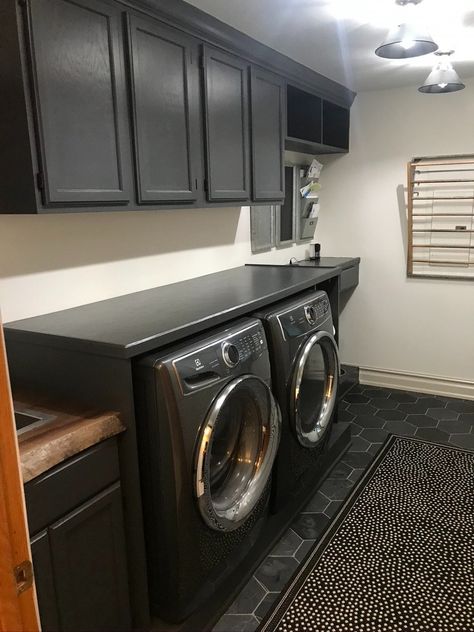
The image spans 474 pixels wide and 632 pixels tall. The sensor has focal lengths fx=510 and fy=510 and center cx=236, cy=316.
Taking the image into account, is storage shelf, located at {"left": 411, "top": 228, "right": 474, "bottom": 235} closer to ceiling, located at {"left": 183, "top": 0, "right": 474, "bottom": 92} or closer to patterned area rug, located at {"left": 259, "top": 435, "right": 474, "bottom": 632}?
ceiling, located at {"left": 183, "top": 0, "right": 474, "bottom": 92}

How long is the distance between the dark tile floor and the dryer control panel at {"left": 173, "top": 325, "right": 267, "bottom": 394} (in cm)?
92

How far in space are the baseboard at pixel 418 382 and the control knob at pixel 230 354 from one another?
2631mm

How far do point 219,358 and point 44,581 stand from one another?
84 cm

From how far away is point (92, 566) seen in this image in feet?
4.98

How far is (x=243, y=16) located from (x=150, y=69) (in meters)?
0.54

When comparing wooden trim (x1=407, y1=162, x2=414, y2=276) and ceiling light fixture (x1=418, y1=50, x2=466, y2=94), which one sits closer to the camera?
ceiling light fixture (x1=418, y1=50, x2=466, y2=94)

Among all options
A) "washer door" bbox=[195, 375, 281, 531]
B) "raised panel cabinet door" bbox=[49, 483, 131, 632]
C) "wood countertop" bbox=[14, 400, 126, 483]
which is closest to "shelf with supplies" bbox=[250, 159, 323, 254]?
"washer door" bbox=[195, 375, 281, 531]

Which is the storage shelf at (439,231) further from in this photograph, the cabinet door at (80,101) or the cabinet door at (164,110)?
the cabinet door at (80,101)

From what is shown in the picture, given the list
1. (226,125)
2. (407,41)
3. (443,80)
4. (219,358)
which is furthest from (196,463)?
(443,80)

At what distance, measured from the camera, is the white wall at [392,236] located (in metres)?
3.69

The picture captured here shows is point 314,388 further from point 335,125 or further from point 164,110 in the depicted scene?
point 335,125

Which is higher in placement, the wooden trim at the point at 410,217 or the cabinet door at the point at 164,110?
the cabinet door at the point at 164,110

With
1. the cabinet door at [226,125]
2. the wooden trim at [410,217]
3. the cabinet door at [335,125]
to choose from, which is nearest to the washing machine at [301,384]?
the cabinet door at [226,125]

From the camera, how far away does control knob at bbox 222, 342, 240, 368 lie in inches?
72.4
